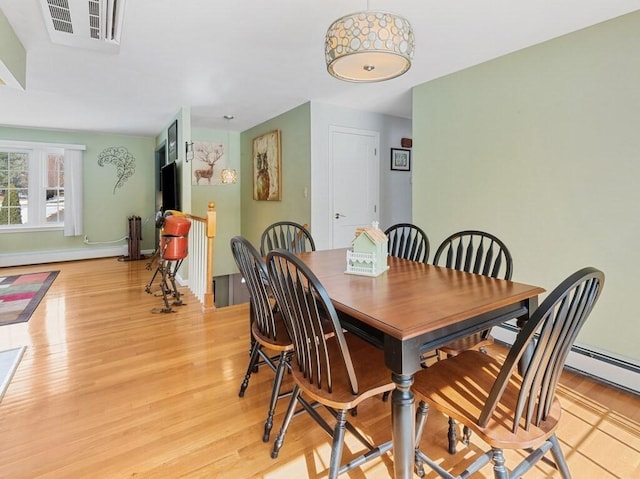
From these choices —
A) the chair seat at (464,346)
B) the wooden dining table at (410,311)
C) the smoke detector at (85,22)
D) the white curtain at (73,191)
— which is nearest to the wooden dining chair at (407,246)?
the wooden dining table at (410,311)

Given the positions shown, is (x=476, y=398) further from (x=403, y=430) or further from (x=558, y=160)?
(x=558, y=160)

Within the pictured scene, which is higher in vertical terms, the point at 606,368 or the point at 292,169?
the point at 292,169

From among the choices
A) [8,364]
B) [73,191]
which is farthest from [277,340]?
[73,191]

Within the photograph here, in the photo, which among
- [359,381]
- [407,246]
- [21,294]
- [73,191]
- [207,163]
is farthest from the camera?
[73,191]

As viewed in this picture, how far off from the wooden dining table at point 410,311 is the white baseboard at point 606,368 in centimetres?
121

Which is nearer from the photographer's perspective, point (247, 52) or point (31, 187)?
point (247, 52)

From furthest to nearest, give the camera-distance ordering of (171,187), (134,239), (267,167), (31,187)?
1. (134,239)
2. (31,187)
3. (267,167)
4. (171,187)

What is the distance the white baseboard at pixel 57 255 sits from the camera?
5.66 metres

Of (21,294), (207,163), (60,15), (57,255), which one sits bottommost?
(21,294)

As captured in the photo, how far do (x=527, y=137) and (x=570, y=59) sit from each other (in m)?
0.54

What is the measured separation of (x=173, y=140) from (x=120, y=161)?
237 centimetres

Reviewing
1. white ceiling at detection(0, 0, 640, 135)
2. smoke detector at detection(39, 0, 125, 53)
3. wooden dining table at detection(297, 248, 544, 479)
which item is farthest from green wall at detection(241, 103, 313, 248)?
wooden dining table at detection(297, 248, 544, 479)

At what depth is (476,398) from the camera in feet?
3.92

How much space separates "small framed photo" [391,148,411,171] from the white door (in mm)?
299
